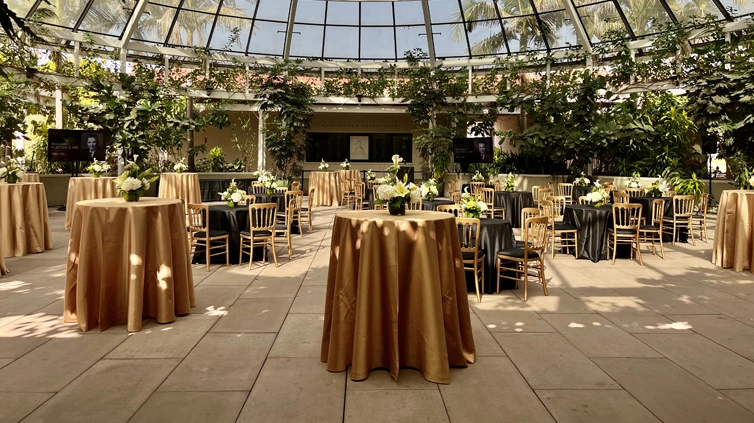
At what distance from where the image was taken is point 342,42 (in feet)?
55.5

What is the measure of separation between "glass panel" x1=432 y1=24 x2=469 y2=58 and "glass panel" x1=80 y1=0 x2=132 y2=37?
896cm

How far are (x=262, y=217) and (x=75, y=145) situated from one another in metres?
7.14

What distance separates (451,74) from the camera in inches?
648

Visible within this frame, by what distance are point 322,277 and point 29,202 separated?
169 inches

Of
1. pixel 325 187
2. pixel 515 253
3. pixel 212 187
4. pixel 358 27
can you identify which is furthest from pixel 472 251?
pixel 358 27

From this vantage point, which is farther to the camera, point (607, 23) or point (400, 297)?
point (607, 23)

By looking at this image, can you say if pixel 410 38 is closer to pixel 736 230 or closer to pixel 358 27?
pixel 358 27

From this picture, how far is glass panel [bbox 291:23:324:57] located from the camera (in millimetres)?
16297

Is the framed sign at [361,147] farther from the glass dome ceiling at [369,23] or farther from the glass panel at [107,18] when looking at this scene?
the glass panel at [107,18]

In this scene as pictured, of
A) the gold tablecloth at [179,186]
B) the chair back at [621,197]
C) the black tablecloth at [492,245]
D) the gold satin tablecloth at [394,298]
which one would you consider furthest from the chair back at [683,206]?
the gold tablecloth at [179,186]

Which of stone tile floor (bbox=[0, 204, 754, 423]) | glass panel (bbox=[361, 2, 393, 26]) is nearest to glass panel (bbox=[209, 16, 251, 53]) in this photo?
glass panel (bbox=[361, 2, 393, 26])

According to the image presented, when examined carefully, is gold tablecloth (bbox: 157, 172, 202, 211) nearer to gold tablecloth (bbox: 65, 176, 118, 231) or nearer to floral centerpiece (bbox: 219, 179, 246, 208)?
gold tablecloth (bbox: 65, 176, 118, 231)

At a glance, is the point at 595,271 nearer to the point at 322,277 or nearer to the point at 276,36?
the point at 322,277

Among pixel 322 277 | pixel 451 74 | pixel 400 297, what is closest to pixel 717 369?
pixel 400 297
